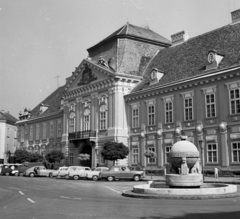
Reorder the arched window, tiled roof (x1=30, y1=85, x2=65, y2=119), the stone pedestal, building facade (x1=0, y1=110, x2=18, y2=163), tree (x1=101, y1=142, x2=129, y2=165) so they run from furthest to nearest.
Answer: building facade (x1=0, y1=110, x2=18, y2=163)
tiled roof (x1=30, y1=85, x2=65, y2=119)
the arched window
tree (x1=101, y1=142, x2=129, y2=165)
the stone pedestal

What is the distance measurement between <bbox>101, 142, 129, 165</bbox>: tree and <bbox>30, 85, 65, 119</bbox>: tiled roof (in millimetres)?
A: 20073

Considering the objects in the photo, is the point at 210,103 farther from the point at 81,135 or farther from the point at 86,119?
the point at 81,135

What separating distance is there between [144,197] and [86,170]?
19595mm

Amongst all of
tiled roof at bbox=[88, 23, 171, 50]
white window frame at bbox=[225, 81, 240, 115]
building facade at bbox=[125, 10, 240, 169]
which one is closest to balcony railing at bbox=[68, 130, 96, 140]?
building facade at bbox=[125, 10, 240, 169]

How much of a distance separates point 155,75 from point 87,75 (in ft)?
33.2

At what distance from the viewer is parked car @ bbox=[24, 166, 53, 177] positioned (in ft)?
132

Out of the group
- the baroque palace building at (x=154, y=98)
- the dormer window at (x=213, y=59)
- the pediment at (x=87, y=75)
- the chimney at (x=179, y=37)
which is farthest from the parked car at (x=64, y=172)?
the chimney at (x=179, y=37)

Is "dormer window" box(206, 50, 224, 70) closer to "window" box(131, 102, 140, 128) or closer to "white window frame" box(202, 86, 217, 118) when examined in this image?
"white window frame" box(202, 86, 217, 118)

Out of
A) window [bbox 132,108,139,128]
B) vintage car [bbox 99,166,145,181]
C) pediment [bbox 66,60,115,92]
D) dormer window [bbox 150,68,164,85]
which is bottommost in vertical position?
vintage car [bbox 99,166,145,181]

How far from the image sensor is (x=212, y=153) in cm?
3175

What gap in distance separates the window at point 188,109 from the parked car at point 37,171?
16.0 meters

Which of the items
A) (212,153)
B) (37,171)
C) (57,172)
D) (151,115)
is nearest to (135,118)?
(151,115)

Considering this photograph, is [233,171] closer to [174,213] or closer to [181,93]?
[181,93]

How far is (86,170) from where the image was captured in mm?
34875
